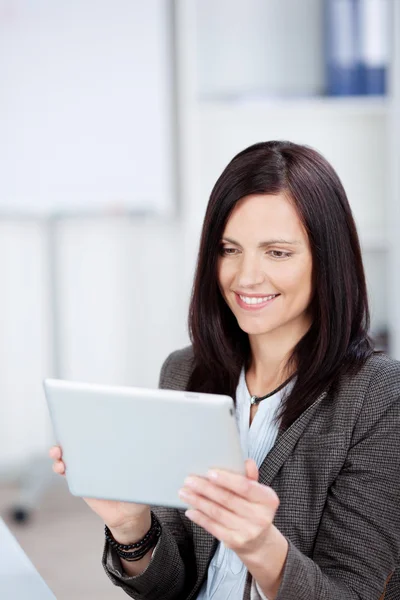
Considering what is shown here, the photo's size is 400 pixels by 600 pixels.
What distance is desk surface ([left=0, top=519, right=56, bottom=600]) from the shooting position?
1056mm

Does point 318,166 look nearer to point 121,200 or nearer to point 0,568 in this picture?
point 0,568

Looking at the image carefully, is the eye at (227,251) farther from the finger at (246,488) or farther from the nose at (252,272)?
the finger at (246,488)

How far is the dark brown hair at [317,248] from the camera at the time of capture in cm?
127

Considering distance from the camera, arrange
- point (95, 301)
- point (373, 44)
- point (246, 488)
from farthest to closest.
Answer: point (95, 301)
point (373, 44)
point (246, 488)

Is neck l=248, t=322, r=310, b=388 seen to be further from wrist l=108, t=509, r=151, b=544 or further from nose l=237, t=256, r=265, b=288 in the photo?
wrist l=108, t=509, r=151, b=544

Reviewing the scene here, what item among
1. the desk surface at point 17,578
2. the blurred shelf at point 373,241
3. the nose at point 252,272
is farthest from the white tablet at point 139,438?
the blurred shelf at point 373,241

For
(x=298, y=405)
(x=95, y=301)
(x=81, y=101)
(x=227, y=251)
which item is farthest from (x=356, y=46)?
(x=298, y=405)

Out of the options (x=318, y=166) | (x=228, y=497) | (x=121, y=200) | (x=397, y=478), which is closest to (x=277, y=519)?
(x=397, y=478)

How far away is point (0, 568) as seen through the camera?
1.13m

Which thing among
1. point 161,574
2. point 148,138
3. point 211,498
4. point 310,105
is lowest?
point 161,574

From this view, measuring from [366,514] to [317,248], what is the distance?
1.23 ft

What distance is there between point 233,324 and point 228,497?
548 mm

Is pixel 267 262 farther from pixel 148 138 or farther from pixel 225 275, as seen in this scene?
pixel 148 138

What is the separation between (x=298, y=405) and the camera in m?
1.29
